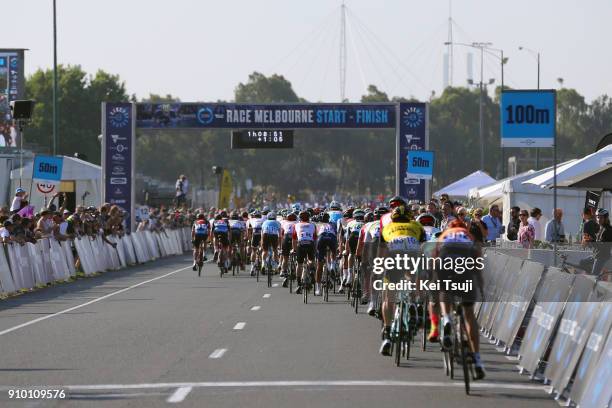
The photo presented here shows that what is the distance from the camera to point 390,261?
14.7m

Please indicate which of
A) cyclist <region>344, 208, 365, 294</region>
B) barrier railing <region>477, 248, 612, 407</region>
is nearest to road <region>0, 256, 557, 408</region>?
barrier railing <region>477, 248, 612, 407</region>

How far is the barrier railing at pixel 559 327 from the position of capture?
35.1ft

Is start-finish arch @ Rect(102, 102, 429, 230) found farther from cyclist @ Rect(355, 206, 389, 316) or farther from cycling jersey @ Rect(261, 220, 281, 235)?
cyclist @ Rect(355, 206, 389, 316)

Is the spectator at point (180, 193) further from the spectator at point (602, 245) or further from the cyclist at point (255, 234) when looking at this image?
the spectator at point (602, 245)

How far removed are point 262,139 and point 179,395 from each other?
125ft

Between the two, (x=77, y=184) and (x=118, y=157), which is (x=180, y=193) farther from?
(x=118, y=157)

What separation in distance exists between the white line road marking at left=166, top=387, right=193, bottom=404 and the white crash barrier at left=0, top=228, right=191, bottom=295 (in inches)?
561

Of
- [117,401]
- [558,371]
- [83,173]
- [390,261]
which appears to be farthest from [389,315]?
[83,173]

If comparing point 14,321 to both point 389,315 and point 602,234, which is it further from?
point 602,234

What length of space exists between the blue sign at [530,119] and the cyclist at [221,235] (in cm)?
1722

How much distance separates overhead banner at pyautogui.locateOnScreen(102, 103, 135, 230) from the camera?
50688 millimetres

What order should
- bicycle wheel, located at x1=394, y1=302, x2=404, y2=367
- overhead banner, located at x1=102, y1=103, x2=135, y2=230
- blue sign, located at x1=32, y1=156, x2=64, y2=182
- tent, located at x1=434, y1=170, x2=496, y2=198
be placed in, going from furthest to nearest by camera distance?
overhead banner, located at x1=102, y1=103, x2=135, y2=230, tent, located at x1=434, y1=170, x2=496, y2=198, blue sign, located at x1=32, y1=156, x2=64, y2=182, bicycle wheel, located at x1=394, y1=302, x2=404, y2=367

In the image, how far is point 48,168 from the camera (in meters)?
33.5

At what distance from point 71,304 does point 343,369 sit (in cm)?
1136
